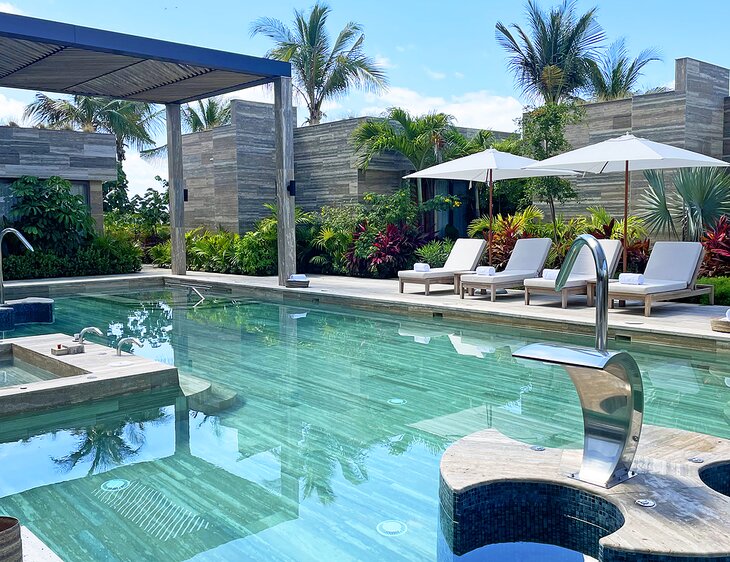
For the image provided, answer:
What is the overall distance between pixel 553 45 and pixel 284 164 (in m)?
16.0

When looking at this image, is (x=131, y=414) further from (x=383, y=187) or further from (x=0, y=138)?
(x=0, y=138)

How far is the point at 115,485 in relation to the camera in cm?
455

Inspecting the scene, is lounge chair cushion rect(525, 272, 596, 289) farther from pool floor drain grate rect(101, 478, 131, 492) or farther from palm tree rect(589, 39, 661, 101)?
palm tree rect(589, 39, 661, 101)

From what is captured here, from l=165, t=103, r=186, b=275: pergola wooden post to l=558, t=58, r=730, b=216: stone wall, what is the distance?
9149 millimetres

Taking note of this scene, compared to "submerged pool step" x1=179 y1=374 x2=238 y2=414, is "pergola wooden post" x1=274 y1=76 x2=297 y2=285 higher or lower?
higher

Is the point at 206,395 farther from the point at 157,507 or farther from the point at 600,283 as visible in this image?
the point at 600,283

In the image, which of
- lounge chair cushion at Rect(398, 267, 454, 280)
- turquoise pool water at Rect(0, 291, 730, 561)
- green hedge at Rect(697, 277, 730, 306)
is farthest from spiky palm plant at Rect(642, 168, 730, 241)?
turquoise pool water at Rect(0, 291, 730, 561)

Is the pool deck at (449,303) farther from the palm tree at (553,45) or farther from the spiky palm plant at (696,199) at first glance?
the palm tree at (553,45)

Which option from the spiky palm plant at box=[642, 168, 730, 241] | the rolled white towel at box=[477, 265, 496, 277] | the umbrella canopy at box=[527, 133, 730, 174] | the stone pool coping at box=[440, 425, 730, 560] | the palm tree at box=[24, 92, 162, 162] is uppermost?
the palm tree at box=[24, 92, 162, 162]

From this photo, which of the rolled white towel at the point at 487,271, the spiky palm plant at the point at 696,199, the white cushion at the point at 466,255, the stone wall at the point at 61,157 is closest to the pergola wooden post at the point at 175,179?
the stone wall at the point at 61,157

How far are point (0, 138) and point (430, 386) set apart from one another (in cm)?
1490

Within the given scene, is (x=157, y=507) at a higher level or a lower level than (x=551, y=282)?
lower

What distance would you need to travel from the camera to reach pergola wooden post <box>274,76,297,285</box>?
1466 cm

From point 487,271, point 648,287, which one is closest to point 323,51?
point 487,271
